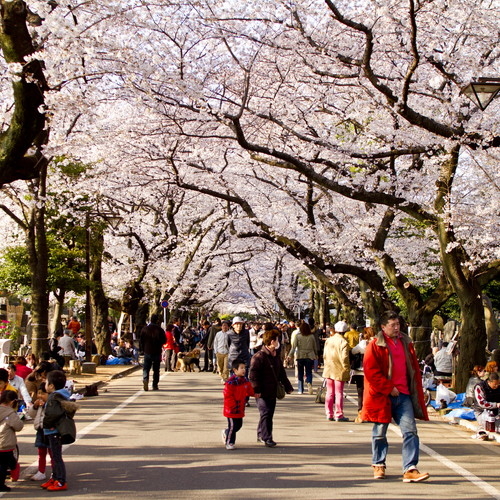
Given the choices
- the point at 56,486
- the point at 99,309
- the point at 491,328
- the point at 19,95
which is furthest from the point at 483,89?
the point at 99,309

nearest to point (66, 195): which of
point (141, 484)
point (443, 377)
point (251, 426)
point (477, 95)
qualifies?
point (443, 377)

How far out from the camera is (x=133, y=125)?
19.6m

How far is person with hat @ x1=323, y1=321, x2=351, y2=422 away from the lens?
12.9 m

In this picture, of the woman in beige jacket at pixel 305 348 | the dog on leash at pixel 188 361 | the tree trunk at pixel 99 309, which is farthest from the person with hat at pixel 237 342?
the tree trunk at pixel 99 309

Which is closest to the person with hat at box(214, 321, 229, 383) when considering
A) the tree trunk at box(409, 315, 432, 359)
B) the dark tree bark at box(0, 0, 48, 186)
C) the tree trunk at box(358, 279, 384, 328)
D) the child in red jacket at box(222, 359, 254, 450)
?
the tree trunk at box(409, 315, 432, 359)

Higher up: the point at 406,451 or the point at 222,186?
the point at 222,186

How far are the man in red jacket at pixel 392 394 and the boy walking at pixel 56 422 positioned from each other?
2879mm

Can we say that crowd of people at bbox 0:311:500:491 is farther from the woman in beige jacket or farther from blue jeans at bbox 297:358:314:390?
blue jeans at bbox 297:358:314:390

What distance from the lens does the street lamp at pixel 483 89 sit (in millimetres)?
10336

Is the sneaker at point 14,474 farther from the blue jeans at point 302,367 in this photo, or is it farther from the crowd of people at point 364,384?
the blue jeans at point 302,367

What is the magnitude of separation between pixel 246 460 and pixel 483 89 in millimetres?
5786

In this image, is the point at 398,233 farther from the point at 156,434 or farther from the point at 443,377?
the point at 156,434

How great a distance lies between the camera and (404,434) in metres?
7.56

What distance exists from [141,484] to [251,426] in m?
4.74
